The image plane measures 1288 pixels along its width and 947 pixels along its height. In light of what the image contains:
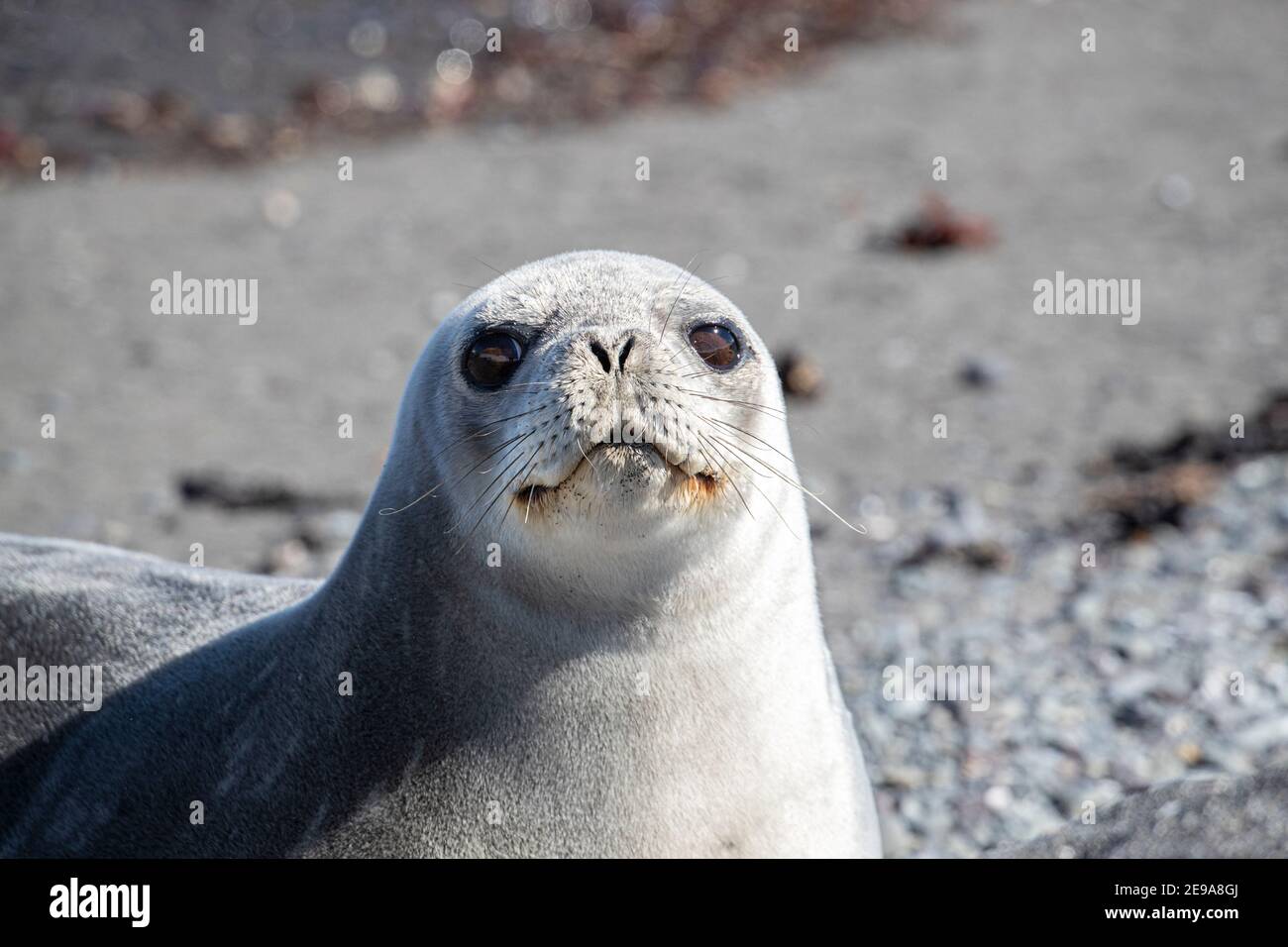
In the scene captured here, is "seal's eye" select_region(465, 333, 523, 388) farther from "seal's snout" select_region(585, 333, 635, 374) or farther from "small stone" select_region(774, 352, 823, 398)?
"small stone" select_region(774, 352, 823, 398)

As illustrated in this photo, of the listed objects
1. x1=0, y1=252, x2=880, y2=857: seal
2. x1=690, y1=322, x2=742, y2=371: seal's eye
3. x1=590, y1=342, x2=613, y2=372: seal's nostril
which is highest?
x1=690, y1=322, x2=742, y2=371: seal's eye

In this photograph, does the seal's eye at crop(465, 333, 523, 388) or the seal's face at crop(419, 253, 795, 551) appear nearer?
the seal's face at crop(419, 253, 795, 551)

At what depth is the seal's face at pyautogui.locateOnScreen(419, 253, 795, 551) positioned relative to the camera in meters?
3.09

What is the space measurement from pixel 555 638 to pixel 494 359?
656 millimetres

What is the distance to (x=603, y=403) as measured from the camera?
10.1ft

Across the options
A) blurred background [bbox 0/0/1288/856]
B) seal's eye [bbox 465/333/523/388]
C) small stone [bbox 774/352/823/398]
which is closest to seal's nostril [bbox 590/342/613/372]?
seal's eye [bbox 465/333/523/388]

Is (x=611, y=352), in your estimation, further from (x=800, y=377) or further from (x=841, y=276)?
(x=841, y=276)

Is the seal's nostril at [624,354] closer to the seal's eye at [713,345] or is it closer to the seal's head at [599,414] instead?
the seal's head at [599,414]

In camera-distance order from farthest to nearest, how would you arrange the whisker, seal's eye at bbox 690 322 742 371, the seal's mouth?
seal's eye at bbox 690 322 742 371 < the whisker < the seal's mouth

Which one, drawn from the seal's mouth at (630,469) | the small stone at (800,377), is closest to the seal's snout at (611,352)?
the seal's mouth at (630,469)

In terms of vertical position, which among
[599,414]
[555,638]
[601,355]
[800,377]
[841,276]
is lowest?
[555,638]

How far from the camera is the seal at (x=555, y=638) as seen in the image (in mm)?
3189

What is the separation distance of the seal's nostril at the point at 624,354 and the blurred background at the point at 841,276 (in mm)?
2303

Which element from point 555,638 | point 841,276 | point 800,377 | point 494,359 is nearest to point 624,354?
point 494,359
